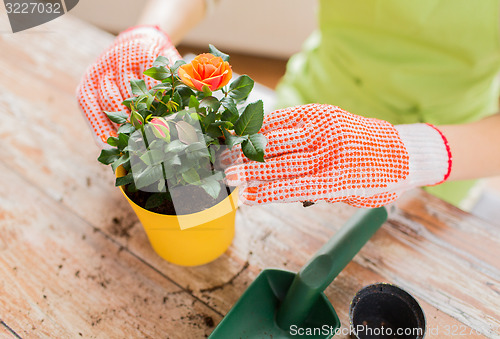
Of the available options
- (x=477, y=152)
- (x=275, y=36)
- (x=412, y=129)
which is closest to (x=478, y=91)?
(x=477, y=152)

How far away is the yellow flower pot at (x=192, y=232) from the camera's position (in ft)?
1.52

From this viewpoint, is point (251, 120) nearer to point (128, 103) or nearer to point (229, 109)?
point (229, 109)

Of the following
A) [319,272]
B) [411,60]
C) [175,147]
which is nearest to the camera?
[175,147]

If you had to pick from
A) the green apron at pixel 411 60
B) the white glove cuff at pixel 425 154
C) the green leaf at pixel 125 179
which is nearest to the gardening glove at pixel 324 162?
the white glove cuff at pixel 425 154

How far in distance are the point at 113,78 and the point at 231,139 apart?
271mm

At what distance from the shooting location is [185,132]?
41cm

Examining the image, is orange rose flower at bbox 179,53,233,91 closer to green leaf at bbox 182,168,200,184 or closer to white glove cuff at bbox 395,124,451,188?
green leaf at bbox 182,168,200,184

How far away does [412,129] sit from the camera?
1.81 feet

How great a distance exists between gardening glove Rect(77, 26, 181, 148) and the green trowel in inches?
11.6

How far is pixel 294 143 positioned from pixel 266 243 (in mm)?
192

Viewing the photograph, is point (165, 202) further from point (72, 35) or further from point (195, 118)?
point (72, 35)

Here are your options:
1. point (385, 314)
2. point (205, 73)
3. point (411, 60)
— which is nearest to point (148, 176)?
point (205, 73)

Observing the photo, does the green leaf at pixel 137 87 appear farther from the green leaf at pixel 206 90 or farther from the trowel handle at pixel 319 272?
the trowel handle at pixel 319 272

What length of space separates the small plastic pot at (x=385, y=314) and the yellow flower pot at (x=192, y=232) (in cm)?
19
